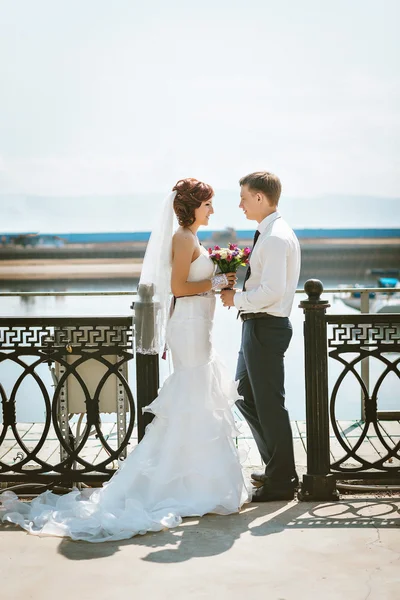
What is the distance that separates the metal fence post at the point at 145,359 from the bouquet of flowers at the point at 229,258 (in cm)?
34

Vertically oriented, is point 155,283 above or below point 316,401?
above

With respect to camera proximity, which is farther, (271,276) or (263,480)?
(263,480)

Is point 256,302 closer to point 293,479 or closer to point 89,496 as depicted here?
point 293,479

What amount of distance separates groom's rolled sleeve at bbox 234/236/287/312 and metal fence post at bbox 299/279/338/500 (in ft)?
0.62

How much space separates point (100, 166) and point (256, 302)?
71.2 meters

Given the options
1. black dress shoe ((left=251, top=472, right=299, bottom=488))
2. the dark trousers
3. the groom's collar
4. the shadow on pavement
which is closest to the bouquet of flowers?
the groom's collar

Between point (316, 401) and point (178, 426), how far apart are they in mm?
661

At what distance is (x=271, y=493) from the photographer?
12.9 ft

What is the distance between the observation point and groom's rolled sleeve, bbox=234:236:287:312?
12.4 ft

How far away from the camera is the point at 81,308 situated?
20.3 ft

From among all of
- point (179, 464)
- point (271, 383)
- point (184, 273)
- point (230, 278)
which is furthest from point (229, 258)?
point (179, 464)

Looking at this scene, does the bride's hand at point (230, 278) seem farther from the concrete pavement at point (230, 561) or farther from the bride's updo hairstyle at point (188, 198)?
the concrete pavement at point (230, 561)

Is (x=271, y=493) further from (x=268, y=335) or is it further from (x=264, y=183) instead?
(x=264, y=183)

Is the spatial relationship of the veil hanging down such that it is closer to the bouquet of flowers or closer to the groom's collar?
the bouquet of flowers
